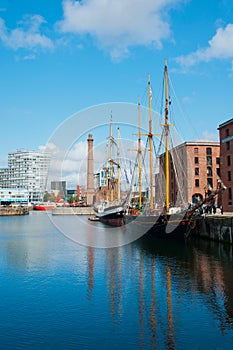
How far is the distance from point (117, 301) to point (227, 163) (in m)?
44.7

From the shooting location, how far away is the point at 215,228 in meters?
47.4

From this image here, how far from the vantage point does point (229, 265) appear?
3216cm

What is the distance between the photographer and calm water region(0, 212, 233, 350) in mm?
16750

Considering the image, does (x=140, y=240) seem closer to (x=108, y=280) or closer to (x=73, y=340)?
(x=108, y=280)

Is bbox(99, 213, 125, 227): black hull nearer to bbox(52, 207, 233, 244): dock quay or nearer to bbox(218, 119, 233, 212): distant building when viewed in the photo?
A: bbox(218, 119, 233, 212): distant building

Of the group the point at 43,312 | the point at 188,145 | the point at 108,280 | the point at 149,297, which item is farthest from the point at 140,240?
the point at 188,145

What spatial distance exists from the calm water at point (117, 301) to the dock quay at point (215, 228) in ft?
15.6

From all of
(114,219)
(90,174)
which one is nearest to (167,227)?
(114,219)

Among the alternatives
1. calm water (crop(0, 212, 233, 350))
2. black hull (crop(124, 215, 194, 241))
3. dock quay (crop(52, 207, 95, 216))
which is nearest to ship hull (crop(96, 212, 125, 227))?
black hull (crop(124, 215, 194, 241))

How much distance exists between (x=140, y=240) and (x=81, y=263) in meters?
21.4

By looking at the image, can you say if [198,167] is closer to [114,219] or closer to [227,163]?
[114,219]

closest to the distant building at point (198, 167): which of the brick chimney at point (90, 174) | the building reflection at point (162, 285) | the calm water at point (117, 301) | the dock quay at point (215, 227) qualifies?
the dock quay at point (215, 227)

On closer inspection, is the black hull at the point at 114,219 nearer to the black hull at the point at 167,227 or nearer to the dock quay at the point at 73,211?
the black hull at the point at 167,227

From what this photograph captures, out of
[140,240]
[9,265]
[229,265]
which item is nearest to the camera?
[229,265]
